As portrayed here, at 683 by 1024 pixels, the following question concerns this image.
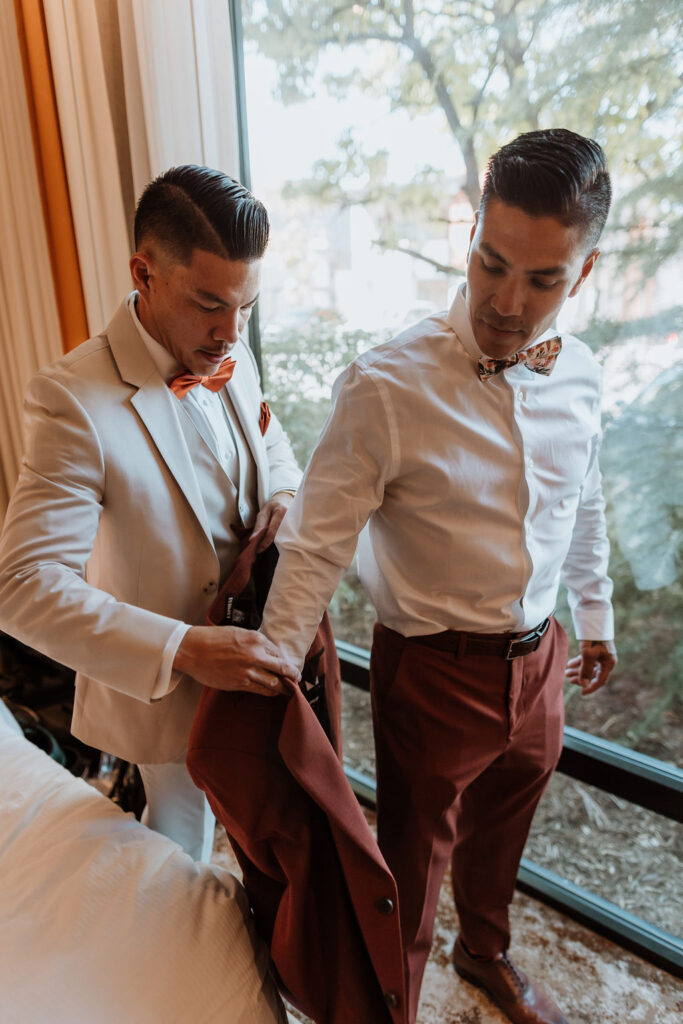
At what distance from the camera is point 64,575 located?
110 cm

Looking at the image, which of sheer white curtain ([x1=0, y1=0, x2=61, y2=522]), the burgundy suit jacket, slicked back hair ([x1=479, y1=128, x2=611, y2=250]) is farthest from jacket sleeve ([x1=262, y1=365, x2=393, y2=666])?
sheer white curtain ([x1=0, y1=0, x2=61, y2=522])

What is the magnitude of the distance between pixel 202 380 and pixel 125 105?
1.23 m

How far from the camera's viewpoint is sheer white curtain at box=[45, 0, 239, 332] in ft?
5.83

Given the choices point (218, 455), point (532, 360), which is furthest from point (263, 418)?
point (532, 360)

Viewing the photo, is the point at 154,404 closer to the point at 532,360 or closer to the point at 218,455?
the point at 218,455

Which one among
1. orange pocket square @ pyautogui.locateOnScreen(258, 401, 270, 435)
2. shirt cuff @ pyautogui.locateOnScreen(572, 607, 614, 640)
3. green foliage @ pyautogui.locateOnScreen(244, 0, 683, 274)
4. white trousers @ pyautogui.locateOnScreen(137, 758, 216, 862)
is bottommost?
white trousers @ pyautogui.locateOnScreen(137, 758, 216, 862)

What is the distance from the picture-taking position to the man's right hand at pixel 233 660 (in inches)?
41.3

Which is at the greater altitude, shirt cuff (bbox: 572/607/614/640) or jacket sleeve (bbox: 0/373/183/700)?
jacket sleeve (bbox: 0/373/183/700)

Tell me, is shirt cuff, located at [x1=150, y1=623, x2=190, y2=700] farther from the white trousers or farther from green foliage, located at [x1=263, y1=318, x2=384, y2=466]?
green foliage, located at [x1=263, y1=318, x2=384, y2=466]

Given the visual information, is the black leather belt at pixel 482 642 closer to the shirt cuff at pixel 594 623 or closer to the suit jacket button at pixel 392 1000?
the shirt cuff at pixel 594 623

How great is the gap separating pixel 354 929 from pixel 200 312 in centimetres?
100

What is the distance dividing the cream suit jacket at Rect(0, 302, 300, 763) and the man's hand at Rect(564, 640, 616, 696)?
2.72 feet

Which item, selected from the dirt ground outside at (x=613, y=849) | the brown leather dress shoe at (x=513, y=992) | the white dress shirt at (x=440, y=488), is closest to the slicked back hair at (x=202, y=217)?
the white dress shirt at (x=440, y=488)

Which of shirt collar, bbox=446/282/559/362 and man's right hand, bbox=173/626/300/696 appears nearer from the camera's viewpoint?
man's right hand, bbox=173/626/300/696
